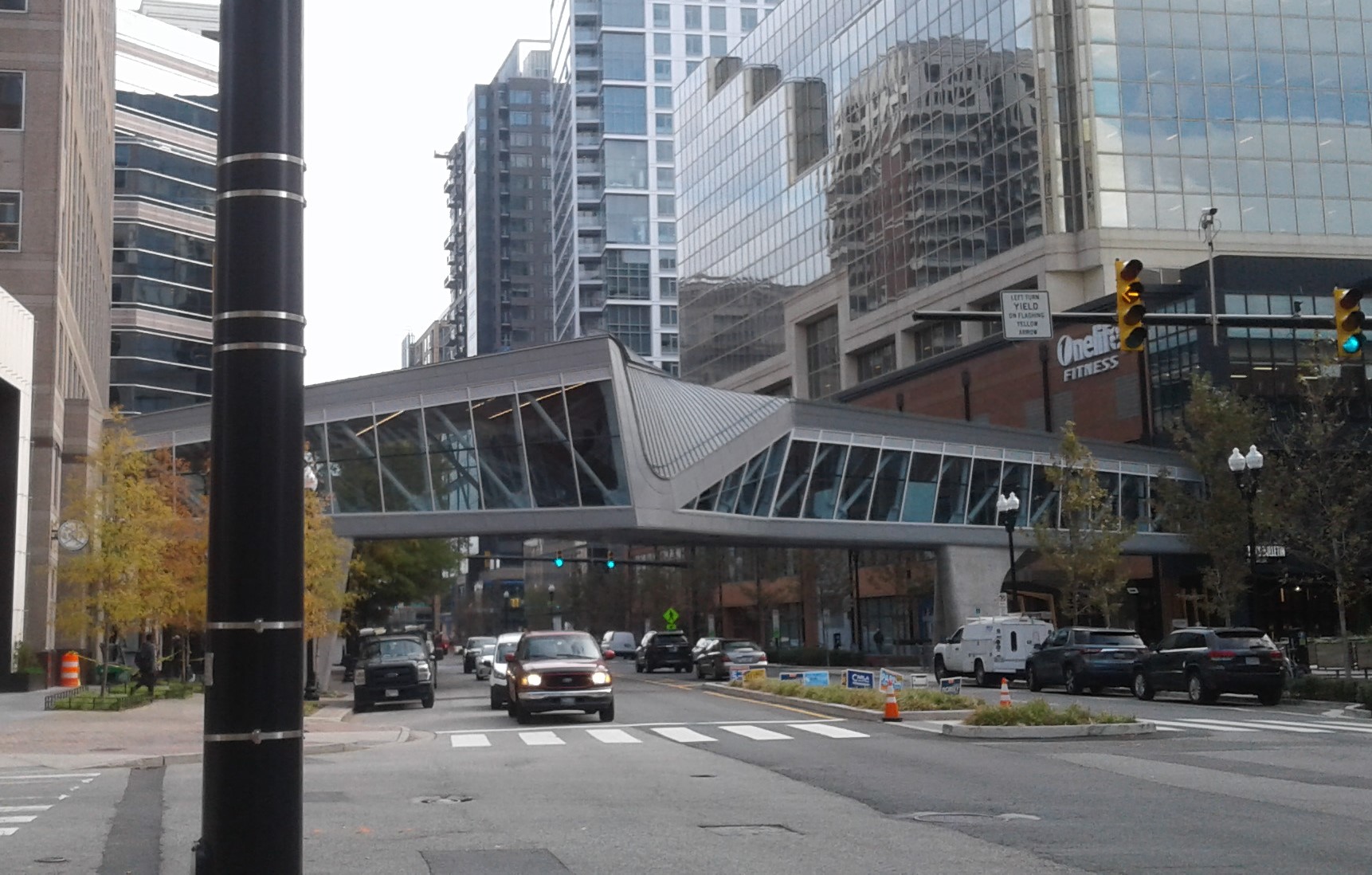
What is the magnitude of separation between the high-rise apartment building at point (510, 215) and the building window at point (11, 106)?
140 meters

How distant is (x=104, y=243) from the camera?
212 ft

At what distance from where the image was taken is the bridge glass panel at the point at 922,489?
57.0 m

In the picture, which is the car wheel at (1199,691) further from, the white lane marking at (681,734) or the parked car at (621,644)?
the parked car at (621,644)

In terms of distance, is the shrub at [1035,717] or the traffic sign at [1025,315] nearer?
the traffic sign at [1025,315]

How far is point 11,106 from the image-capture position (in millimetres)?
44125

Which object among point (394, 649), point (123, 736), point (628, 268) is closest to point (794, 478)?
point (394, 649)

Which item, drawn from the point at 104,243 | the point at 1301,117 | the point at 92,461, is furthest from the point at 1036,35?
the point at 92,461

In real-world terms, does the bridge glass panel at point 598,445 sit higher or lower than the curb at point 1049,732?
higher

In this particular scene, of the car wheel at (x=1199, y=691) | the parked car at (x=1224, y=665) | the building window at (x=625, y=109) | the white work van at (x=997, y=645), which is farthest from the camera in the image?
the building window at (x=625, y=109)

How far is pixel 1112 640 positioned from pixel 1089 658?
3.32 feet

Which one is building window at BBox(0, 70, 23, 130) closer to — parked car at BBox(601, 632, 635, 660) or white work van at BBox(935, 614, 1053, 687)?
white work van at BBox(935, 614, 1053, 687)

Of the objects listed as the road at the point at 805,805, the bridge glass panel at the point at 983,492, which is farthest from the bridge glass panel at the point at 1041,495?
the road at the point at 805,805

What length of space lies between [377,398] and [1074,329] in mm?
37320

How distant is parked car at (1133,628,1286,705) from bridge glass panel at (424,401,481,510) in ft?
77.4
